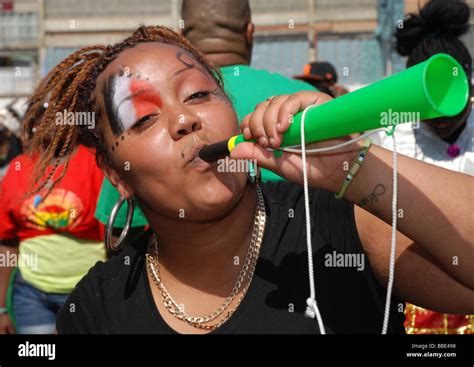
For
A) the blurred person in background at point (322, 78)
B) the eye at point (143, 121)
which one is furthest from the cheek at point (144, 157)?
the blurred person in background at point (322, 78)

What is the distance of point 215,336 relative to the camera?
1854 mm

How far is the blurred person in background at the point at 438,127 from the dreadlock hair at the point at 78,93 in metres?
1.43

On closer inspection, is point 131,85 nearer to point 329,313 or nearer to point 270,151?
point 270,151

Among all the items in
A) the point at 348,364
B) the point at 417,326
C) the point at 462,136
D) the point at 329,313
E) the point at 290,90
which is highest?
the point at 290,90

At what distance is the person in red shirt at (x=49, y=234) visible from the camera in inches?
158

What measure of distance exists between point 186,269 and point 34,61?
18.1m

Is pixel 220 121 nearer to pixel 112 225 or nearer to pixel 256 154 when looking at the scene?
pixel 256 154

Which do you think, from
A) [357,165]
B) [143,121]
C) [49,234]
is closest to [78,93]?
[143,121]

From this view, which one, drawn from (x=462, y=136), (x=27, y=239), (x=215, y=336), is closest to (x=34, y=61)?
(x=27, y=239)

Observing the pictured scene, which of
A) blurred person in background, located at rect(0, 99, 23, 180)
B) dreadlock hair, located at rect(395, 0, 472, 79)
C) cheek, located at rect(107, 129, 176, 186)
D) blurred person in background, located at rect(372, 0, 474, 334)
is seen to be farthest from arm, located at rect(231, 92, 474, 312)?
blurred person in background, located at rect(0, 99, 23, 180)

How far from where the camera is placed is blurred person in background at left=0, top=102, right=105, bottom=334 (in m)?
4.02

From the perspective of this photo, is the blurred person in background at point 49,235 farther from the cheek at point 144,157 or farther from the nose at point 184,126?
the nose at point 184,126

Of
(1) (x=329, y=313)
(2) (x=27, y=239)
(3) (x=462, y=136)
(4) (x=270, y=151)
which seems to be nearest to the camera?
(4) (x=270, y=151)

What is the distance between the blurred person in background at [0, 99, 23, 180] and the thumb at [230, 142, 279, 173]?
6.55 metres
